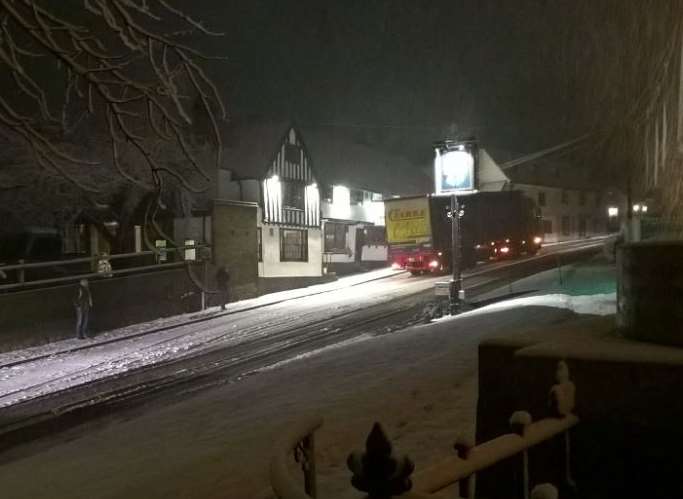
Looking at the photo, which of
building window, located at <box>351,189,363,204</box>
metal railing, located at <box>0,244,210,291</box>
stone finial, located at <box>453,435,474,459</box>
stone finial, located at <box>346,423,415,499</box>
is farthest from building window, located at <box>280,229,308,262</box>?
stone finial, located at <box>346,423,415,499</box>

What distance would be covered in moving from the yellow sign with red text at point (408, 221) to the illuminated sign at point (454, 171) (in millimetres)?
13136

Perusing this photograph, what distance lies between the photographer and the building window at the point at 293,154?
125ft

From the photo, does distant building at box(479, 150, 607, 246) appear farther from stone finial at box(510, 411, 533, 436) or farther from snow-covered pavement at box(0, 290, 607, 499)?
stone finial at box(510, 411, 533, 436)

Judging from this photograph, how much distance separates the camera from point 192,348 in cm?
1875

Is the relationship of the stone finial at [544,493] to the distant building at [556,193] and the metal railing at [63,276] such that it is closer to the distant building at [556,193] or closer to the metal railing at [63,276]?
the metal railing at [63,276]

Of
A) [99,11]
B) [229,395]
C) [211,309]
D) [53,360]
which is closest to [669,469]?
[99,11]

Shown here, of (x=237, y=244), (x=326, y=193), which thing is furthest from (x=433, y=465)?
(x=326, y=193)

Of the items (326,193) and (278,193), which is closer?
(278,193)

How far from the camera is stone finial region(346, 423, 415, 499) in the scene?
2176 millimetres

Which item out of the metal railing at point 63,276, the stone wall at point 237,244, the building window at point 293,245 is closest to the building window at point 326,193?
the building window at point 293,245

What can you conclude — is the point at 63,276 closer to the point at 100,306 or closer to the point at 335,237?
the point at 100,306

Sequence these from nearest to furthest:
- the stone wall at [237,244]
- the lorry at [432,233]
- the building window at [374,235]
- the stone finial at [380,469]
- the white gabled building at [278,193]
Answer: the stone finial at [380,469]
the stone wall at [237,244]
the lorry at [432,233]
the white gabled building at [278,193]
the building window at [374,235]

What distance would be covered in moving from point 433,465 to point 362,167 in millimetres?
49228

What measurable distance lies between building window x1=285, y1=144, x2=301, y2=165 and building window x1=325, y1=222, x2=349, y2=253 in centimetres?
656
